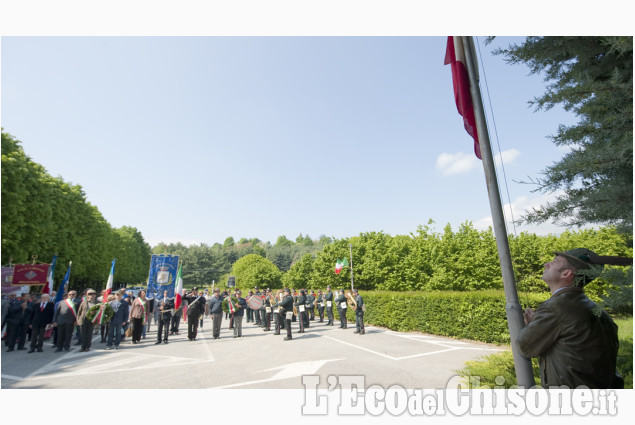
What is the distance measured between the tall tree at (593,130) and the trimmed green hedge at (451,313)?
7.04 meters

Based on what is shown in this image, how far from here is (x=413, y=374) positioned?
23.2 feet

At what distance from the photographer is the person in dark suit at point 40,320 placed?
10.7 metres

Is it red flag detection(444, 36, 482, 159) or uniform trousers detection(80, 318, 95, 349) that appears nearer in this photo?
red flag detection(444, 36, 482, 159)

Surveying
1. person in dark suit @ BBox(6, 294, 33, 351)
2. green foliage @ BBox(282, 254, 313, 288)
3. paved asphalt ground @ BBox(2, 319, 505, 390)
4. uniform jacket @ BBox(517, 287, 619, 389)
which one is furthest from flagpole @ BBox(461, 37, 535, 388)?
green foliage @ BBox(282, 254, 313, 288)

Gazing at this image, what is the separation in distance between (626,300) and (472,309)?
1049 cm

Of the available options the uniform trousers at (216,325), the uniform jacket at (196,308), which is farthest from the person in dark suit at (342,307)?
the uniform jacket at (196,308)

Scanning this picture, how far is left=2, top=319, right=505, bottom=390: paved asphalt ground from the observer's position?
6.65 meters

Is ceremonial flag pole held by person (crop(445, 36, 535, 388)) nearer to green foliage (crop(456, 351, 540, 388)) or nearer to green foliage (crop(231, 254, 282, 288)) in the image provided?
green foliage (crop(456, 351, 540, 388))

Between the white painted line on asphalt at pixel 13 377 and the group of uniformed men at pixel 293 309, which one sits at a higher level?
the group of uniformed men at pixel 293 309

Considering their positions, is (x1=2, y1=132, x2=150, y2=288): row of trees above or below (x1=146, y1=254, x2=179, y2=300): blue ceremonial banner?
above

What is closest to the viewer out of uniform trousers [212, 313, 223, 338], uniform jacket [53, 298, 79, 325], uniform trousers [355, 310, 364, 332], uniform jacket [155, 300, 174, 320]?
uniform jacket [53, 298, 79, 325]

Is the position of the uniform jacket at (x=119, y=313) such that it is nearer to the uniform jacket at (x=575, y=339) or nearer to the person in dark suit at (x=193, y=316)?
the person in dark suit at (x=193, y=316)

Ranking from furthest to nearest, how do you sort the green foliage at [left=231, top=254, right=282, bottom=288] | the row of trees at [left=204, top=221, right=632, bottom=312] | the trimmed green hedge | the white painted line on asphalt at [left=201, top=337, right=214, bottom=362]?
the green foliage at [left=231, top=254, right=282, bottom=288]
the row of trees at [left=204, top=221, right=632, bottom=312]
the trimmed green hedge
the white painted line on asphalt at [left=201, top=337, right=214, bottom=362]
